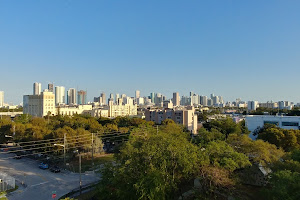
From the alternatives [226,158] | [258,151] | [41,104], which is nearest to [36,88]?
[41,104]

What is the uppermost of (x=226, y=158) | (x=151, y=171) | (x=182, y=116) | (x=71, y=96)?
(x=71, y=96)

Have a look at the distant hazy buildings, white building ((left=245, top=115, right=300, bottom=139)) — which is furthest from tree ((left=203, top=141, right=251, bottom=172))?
the distant hazy buildings

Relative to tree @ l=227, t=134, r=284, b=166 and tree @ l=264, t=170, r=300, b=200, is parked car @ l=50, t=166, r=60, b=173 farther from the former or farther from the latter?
tree @ l=264, t=170, r=300, b=200

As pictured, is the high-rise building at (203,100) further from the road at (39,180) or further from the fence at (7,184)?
the fence at (7,184)

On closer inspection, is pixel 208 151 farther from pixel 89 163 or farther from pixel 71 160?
pixel 71 160

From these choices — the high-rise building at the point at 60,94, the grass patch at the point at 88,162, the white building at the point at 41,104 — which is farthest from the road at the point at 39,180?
the high-rise building at the point at 60,94

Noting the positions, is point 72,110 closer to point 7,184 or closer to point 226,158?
point 7,184
